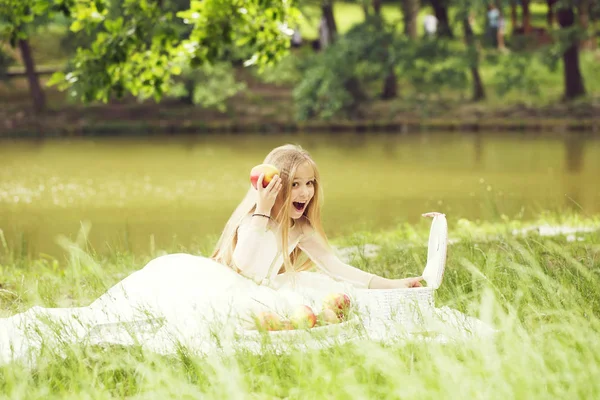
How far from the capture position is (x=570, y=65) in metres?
26.4

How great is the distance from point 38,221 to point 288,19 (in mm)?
5234

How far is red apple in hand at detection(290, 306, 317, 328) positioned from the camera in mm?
4215

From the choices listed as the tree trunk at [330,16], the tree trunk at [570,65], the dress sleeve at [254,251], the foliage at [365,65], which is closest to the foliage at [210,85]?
the foliage at [365,65]

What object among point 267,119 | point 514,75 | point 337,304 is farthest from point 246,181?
point 514,75

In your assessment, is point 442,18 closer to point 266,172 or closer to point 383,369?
point 266,172

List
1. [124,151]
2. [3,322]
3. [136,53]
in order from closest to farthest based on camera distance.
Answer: [3,322] → [136,53] → [124,151]

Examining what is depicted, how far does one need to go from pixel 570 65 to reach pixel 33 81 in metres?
16.9

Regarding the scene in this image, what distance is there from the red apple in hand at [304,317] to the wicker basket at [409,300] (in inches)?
10.4

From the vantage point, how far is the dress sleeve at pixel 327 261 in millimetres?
4988

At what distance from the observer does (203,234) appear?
430 inches

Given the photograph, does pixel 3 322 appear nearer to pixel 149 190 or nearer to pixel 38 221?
pixel 38 221

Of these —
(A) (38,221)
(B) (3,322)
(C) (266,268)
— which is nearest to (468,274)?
(C) (266,268)

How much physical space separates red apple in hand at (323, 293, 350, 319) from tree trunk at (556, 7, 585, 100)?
22903 millimetres

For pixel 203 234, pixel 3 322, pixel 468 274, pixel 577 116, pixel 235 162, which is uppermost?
pixel 3 322
